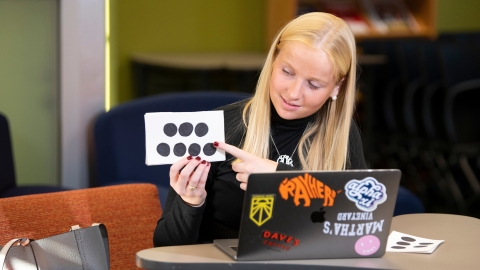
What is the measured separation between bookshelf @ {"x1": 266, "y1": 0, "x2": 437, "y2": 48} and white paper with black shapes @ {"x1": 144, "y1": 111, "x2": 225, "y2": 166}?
4998mm

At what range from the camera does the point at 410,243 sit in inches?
61.0

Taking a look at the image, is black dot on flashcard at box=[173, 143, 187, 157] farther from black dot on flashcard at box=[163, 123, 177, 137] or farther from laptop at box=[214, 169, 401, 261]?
laptop at box=[214, 169, 401, 261]

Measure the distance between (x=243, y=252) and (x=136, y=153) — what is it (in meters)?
1.53

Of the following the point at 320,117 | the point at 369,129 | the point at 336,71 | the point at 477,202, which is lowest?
the point at 477,202

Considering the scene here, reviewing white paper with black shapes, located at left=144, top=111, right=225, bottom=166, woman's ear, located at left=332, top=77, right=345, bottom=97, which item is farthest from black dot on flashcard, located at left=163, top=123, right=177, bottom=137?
woman's ear, located at left=332, top=77, right=345, bottom=97

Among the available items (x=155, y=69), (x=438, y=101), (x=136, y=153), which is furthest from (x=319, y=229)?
(x=155, y=69)

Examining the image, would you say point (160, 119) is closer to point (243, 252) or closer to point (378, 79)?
point (243, 252)

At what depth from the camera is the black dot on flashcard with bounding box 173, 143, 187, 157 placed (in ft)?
4.91

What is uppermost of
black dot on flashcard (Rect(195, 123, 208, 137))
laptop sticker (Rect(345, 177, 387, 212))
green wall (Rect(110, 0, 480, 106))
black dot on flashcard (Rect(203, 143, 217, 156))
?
green wall (Rect(110, 0, 480, 106))

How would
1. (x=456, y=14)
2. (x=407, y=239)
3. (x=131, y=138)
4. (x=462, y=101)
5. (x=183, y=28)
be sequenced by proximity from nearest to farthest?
(x=407, y=239) → (x=131, y=138) → (x=462, y=101) → (x=183, y=28) → (x=456, y=14)

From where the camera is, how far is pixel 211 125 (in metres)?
1.52

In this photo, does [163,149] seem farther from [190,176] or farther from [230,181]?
[230,181]

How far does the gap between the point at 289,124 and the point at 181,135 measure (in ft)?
1.40

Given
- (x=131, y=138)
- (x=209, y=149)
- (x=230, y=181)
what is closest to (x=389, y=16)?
(x=131, y=138)
